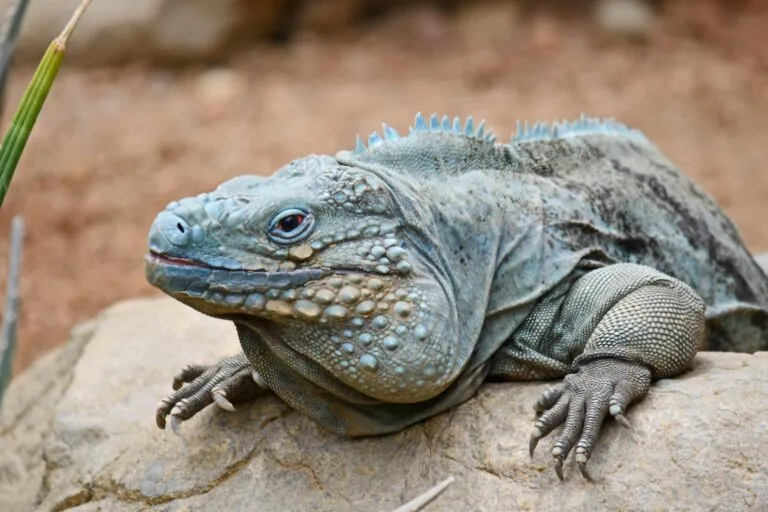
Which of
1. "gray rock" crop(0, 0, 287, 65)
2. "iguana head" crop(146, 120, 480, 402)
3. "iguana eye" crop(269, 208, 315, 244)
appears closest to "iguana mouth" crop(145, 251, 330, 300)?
"iguana head" crop(146, 120, 480, 402)

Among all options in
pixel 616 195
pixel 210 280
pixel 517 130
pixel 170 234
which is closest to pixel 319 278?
pixel 210 280

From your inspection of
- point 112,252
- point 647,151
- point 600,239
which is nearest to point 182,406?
point 600,239

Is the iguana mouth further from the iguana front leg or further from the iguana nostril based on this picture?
the iguana front leg

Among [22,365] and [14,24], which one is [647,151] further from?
[22,365]

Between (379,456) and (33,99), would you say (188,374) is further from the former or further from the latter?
(33,99)

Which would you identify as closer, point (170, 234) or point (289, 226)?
point (170, 234)

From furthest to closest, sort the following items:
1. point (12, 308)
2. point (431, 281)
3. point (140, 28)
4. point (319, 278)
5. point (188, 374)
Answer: point (140, 28)
point (188, 374)
point (12, 308)
point (431, 281)
point (319, 278)
